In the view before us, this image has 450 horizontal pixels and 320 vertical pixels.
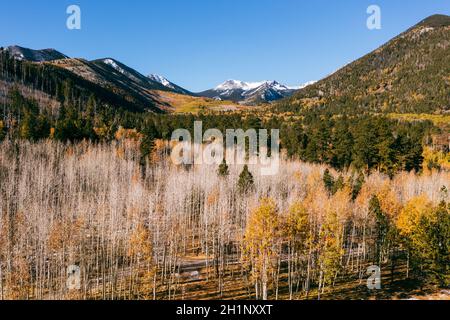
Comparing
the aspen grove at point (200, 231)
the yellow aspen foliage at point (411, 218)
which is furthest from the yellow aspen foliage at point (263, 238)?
the yellow aspen foliage at point (411, 218)

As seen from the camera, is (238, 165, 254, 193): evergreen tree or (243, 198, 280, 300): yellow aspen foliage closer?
(243, 198, 280, 300): yellow aspen foliage

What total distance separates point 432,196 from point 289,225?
201 feet

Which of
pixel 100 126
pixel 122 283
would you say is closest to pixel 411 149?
pixel 122 283

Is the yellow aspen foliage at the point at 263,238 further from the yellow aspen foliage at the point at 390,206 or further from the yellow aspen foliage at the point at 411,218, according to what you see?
the yellow aspen foliage at the point at 390,206

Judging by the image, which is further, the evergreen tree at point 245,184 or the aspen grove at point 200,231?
the evergreen tree at point 245,184

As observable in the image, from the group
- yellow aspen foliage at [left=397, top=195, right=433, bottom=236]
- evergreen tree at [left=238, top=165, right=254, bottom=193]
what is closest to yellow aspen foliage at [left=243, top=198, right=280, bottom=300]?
yellow aspen foliage at [left=397, top=195, right=433, bottom=236]

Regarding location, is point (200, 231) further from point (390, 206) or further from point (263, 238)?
point (390, 206)

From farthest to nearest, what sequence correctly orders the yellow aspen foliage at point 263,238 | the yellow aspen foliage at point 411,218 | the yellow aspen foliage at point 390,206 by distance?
the yellow aspen foliage at point 390,206 → the yellow aspen foliage at point 411,218 → the yellow aspen foliage at point 263,238

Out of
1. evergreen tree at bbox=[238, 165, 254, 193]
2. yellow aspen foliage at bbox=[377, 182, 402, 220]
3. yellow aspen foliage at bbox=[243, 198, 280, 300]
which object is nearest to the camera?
yellow aspen foliage at bbox=[243, 198, 280, 300]

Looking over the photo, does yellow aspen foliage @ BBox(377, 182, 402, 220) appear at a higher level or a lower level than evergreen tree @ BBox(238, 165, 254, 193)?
lower

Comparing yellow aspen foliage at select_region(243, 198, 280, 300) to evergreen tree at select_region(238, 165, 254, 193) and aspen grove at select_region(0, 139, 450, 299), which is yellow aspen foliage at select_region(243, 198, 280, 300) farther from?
evergreen tree at select_region(238, 165, 254, 193)

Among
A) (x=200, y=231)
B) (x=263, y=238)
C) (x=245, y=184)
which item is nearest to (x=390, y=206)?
(x=245, y=184)

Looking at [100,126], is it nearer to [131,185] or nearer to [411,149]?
[131,185]

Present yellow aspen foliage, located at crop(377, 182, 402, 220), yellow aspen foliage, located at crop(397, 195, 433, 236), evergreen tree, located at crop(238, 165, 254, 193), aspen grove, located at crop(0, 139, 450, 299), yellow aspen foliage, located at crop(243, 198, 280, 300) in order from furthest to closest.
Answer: evergreen tree, located at crop(238, 165, 254, 193) < yellow aspen foliage, located at crop(377, 182, 402, 220) < yellow aspen foliage, located at crop(397, 195, 433, 236) < aspen grove, located at crop(0, 139, 450, 299) < yellow aspen foliage, located at crop(243, 198, 280, 300)
